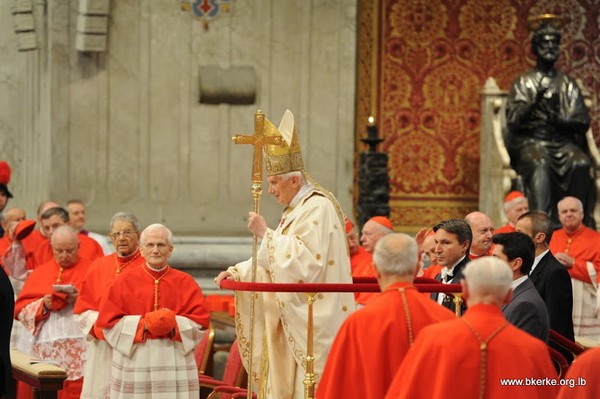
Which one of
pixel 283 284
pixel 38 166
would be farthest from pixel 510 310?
pixel 38 166

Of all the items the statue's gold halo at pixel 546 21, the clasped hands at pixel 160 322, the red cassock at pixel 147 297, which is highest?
the statue's gold halo at pixel 546 21

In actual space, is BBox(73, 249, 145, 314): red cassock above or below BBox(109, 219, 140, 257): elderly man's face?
below

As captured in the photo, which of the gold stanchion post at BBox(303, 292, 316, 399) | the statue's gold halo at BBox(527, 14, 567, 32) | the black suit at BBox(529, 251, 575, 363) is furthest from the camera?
the statue's gold halo at BBox(527, 14, 567, 32)

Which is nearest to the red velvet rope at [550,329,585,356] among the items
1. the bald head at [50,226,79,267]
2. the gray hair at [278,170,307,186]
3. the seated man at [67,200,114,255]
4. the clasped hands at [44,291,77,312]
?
the gray hair at [278,170,307,186]

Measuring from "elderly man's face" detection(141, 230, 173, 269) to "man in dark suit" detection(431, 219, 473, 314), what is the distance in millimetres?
1590

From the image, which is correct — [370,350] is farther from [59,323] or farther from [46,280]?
[46,280]

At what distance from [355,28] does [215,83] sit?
1366mm

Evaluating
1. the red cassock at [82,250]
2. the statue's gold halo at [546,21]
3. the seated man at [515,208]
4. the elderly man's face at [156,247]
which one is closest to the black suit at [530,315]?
the elderly man's face at [156,247]

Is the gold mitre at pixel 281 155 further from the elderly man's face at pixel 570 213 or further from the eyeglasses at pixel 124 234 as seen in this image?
the elderly man's face at pixel 570 213

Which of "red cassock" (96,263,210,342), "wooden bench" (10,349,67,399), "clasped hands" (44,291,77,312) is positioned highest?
"red cassock" (96,263,210,342)

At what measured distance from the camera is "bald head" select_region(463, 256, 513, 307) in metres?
5.04

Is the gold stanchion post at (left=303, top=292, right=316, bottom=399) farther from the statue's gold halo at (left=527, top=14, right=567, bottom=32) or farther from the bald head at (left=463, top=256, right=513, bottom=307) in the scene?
the statue's gold halo at (left=527, top=14, right=567, bottom=32)

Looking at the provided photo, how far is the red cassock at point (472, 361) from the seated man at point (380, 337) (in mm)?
412

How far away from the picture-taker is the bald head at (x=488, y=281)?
504cm
